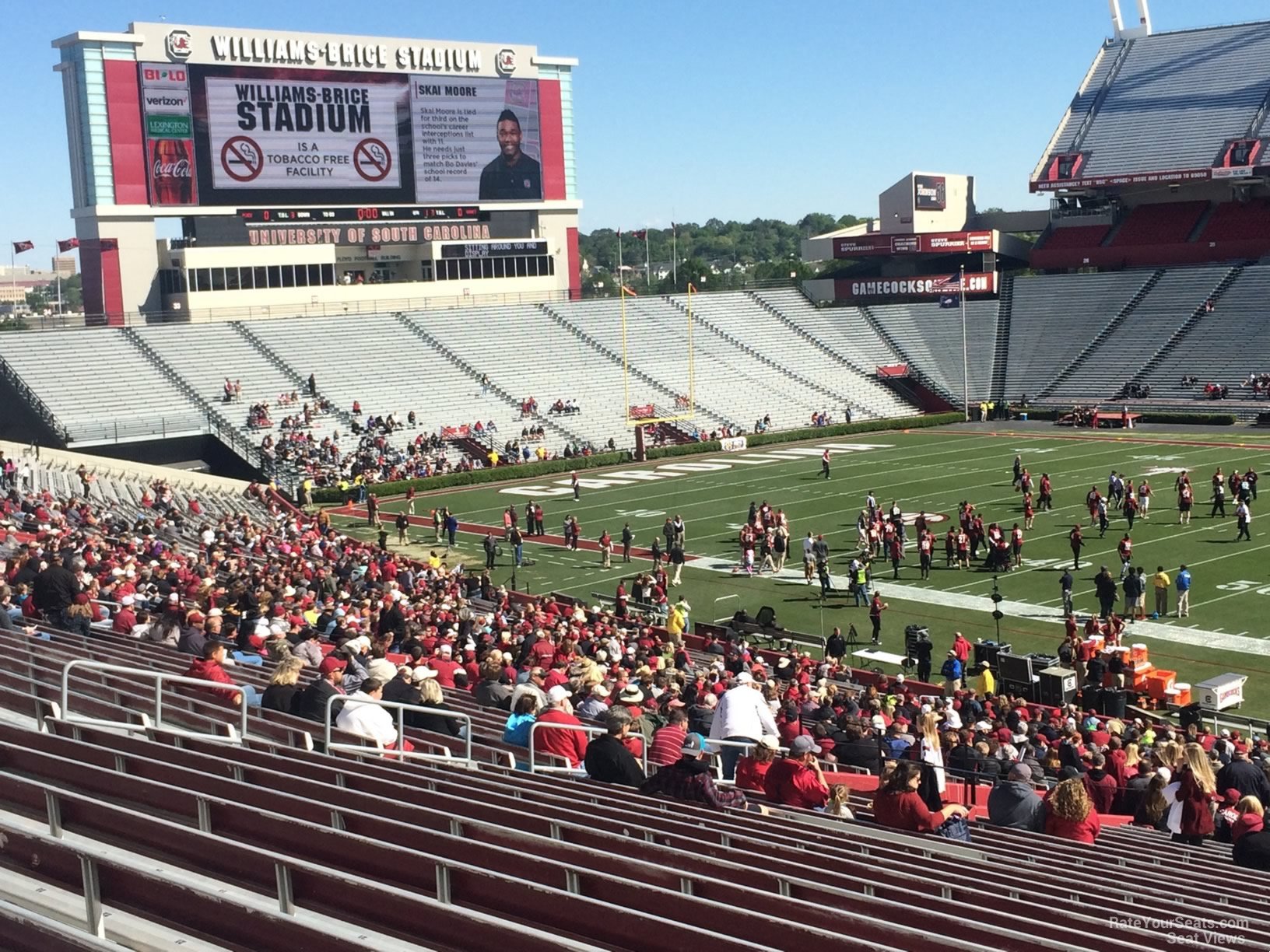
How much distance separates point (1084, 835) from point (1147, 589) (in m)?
19.3

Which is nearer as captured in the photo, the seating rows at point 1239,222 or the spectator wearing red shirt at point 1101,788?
the spectator wearing red shirt at point 1101,788

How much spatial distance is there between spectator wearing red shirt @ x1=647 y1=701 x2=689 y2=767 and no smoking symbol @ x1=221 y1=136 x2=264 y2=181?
158 feet

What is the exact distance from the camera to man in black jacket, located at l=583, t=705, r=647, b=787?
805 centimetres

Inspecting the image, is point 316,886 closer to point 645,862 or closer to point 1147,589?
point 645,862

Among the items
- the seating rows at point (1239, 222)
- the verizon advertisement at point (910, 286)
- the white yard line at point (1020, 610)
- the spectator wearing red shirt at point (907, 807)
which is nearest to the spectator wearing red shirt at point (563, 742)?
the spectator wearing red shirt at point (907, 807)

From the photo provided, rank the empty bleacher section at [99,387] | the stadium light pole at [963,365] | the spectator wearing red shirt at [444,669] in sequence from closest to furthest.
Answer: the spectator wearing red shirt at [444,669] → the empty bleacher section at [99,387] → the stadium light pole at [963,365]

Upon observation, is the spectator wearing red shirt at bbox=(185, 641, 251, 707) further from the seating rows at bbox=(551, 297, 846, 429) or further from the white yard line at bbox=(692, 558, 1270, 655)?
the seating rows at bbox=(551, 297, 846, 429)

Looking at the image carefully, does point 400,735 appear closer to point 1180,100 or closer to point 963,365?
point 963,365

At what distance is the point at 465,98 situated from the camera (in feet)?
192

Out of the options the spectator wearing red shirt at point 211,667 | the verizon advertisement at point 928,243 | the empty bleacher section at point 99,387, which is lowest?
the spectator wearing red shirt at point 211,667

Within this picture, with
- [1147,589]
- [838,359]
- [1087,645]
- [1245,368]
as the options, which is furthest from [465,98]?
[1087,645]

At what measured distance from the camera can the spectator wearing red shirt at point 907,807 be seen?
7.45 meters

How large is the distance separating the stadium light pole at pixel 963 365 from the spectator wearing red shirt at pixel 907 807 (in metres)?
52.2

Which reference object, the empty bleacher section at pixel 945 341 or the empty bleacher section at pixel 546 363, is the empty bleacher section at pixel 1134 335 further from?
the empty bleacher section at pixel 546 363
